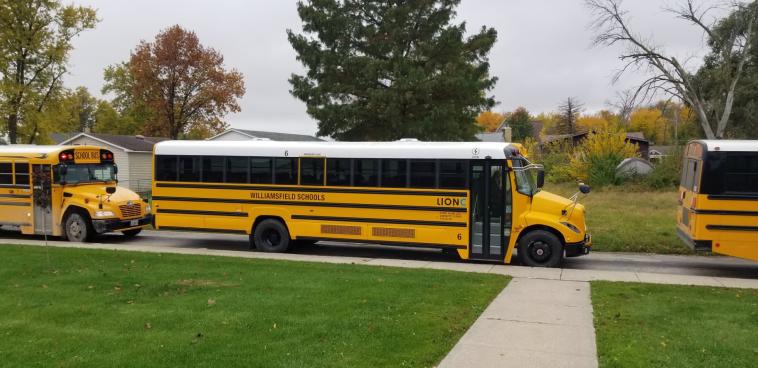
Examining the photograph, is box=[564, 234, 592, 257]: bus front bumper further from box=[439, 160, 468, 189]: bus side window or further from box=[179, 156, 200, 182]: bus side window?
box=[179, 156, 200, 182]: bus side window

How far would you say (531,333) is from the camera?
700 cm

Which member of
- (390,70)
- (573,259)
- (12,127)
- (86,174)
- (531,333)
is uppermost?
(390,70)

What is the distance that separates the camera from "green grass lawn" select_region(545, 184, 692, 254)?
15.3 meters

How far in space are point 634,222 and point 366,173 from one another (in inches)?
362

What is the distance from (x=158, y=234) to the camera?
18.2 meters

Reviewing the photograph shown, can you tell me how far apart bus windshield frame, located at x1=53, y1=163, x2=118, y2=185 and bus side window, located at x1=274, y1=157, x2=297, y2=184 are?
21.1 ft

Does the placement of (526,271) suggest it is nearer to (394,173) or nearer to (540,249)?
(540,249)

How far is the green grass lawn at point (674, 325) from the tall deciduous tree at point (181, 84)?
46.7 metres

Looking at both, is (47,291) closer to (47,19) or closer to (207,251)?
(207,251)

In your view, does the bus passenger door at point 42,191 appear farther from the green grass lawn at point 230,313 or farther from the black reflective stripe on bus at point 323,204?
the green grass lawn at point 230,313

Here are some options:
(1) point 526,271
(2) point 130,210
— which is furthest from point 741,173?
(2) point 130,210

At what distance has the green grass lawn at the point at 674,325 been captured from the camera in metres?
6.01

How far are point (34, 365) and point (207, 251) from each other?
29.3ft

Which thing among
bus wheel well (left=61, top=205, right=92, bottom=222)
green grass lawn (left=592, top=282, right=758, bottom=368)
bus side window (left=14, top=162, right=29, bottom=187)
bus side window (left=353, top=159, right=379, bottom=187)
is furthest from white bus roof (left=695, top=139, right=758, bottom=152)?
bus side window (left=14, top=162, right=29, bottom=187)
